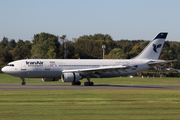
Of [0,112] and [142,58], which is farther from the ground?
[142,58]

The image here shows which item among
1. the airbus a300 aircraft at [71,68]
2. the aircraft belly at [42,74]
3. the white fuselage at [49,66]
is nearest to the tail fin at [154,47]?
the airbus a300 aircraft at [71,68]

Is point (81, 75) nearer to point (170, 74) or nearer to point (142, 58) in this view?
point (142, 58)

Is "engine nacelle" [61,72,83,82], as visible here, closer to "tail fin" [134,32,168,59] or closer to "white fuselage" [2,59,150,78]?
"white fuselage" [2,59,150,78]

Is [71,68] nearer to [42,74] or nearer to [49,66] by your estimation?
[49,66]

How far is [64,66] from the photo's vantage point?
46.5m

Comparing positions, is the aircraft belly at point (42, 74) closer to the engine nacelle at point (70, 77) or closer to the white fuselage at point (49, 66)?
the white fuselage at point (49, 66)

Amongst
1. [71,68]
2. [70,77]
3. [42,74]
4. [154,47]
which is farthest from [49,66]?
[154,47]

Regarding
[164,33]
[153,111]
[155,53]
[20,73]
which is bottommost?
[153,111]

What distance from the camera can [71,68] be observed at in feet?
154

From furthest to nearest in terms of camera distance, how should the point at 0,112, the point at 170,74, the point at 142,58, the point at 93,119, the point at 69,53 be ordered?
the point at 69,53, the point at 170,74, the point at 142,58, the point at 0,112, the point at 93,119

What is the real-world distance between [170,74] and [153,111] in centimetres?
8036

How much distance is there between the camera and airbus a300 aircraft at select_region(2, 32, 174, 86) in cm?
4441

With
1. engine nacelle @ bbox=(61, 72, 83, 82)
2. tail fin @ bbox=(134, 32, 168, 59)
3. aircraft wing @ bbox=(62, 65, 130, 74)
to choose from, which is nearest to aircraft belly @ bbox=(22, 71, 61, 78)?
aircraft wing @ bbox=(62, 65, 130, 74)

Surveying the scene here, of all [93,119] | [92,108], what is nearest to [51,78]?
[92,108]
